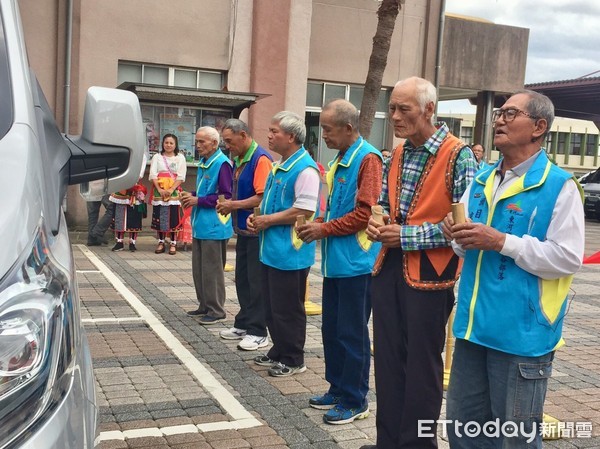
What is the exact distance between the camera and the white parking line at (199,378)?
4.32 metres

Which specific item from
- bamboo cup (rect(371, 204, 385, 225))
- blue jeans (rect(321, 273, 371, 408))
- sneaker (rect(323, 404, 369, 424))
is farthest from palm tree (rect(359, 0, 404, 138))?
bamboo cup (rect(371, 204, 385, 225))

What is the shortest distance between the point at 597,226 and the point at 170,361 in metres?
21.5

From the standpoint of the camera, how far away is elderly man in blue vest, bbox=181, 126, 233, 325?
6.89 m

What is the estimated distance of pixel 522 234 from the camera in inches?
109

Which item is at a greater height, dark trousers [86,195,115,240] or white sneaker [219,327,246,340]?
dark trousers [86,195,115,240]

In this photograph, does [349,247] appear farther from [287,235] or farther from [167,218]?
[167,218]

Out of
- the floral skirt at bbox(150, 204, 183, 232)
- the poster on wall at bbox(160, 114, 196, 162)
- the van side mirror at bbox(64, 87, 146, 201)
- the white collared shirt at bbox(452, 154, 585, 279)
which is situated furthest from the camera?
the poster on wall at bbox(160, 114, 196, 162)

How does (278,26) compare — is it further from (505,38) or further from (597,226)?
(597,226)

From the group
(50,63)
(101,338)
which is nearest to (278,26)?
(50,63)

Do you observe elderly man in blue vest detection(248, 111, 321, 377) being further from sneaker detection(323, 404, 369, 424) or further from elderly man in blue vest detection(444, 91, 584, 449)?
elderly man in blue vest detection(444, 91, 584, 449)

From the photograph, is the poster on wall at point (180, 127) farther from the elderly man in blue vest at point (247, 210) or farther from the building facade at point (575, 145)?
the building facade at point (575, 145)

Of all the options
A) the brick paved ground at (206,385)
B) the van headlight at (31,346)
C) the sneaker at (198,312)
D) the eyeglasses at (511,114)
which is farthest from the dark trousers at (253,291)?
the van headlight at (31,346)

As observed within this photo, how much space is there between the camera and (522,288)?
2740 mm

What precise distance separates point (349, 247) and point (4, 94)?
2.57m
